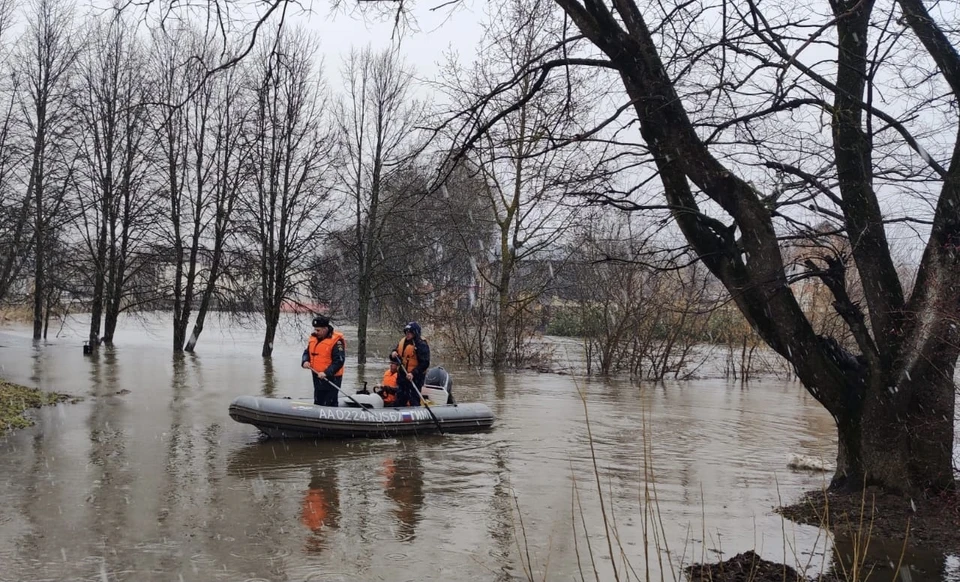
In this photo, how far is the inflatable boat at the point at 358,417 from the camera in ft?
37.9

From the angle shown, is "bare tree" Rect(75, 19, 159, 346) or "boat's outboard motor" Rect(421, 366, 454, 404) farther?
"bare tree" Rect(75, 19, 159, 346)

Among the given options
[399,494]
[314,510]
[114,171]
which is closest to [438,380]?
[399,494]

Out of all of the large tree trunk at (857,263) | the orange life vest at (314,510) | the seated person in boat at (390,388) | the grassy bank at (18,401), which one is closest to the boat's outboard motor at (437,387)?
the seated person in boat at (390,388)

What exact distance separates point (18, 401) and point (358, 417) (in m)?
5.91

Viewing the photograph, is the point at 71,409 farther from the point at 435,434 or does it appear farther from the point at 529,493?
the point at 529,493

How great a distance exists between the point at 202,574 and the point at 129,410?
9.00 metres

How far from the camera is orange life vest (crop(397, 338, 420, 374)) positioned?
13.0 metres

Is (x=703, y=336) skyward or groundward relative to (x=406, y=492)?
skyward

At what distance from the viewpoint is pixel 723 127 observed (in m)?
6.55

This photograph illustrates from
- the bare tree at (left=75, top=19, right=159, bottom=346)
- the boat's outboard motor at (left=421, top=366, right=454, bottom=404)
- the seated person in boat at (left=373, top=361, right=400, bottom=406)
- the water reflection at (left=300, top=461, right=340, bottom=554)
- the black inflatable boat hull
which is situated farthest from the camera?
the bare tree at (left=75, top=19, right=159, bottom=346)

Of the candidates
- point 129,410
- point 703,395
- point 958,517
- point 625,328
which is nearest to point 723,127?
point 958,517

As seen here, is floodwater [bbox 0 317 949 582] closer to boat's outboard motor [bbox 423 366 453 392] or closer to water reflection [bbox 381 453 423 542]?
water reflection [bbox 381 453 423 542]

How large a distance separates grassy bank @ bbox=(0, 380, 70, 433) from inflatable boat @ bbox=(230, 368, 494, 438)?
3.12 m

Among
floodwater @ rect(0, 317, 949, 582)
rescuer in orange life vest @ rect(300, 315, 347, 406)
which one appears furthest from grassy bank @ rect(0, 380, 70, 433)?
rescuer in orange life vest @ rect(300, 315, 347, 406)
